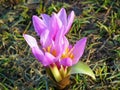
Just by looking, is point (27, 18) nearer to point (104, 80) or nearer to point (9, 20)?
point (9, 20)

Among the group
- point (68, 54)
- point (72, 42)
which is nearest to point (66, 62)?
point (68, 54)

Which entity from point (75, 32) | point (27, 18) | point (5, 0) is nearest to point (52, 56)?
point (75, 32)

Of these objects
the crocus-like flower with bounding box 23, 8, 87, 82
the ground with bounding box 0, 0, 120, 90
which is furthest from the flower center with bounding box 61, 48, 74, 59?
the ground with bounding box 0, 0, 120, 90

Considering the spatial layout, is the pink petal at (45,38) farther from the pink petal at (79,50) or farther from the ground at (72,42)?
the ground at (72,42)

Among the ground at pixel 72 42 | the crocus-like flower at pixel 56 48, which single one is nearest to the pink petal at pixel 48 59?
the crocus-like flower at pixel 56 48

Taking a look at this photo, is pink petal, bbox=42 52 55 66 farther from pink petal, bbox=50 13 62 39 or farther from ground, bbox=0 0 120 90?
ground, bbox=0 0 120 90

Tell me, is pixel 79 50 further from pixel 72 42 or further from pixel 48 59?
pixel 72 42
